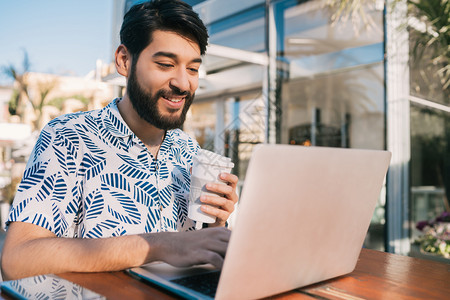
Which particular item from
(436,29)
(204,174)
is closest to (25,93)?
(436,29)

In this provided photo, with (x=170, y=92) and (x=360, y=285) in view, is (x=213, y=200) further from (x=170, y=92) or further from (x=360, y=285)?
(x=170, y=92)

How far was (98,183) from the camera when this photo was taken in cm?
130

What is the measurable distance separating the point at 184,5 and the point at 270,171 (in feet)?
3.56

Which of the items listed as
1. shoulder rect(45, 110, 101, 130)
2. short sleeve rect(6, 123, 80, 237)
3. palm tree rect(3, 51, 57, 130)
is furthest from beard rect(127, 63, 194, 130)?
palm tree rect(3, 51, 57, 130)

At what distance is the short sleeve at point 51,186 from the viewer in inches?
42.7

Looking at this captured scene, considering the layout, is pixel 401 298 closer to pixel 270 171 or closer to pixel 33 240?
pixel 270 171

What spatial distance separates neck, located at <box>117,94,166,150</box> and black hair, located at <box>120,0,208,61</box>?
7.6 inches

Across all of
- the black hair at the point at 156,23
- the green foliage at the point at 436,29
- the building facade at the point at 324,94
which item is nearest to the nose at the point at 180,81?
the black hair at the point at 156,23

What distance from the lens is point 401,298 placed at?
821 millimetres

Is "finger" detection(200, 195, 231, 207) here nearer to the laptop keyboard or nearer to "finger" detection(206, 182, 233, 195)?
"finger" detection(206, 182, 233, 195)

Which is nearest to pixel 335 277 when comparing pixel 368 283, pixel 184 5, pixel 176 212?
pixel 368 283

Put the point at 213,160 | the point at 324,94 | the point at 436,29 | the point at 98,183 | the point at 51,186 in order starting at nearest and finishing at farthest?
the point at 213,160, the point at 51,186, the point at 98,183, the point at 436,29, the point at 324,94

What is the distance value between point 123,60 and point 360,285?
119 cm

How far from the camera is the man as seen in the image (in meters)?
0.91
